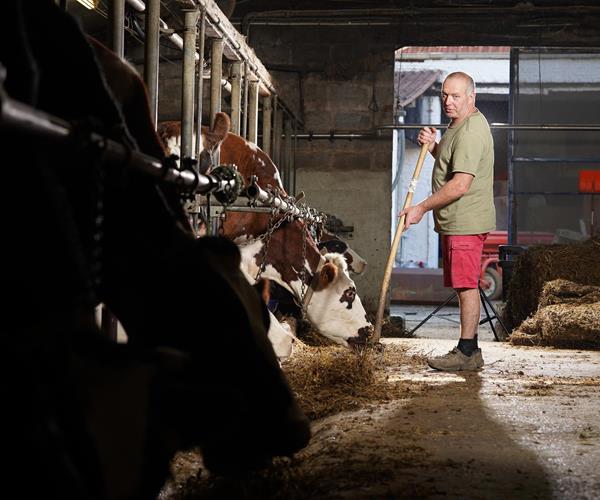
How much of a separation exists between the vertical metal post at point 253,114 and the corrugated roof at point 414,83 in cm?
1092

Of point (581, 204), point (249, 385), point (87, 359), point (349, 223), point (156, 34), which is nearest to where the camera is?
point (87, 359)

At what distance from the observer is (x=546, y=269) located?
8.25 m

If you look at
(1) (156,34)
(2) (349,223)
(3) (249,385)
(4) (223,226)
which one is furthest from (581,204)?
(3) (249,385)

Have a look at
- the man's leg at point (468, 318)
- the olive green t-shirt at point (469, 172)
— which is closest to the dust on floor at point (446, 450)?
the man's leg at point (468, 318)

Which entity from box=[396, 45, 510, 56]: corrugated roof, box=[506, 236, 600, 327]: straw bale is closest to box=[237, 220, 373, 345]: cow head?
box=[506, 236, 600, 327]: straw bale

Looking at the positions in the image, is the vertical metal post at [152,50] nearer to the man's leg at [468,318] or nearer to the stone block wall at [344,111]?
the man's leg at [468,318]

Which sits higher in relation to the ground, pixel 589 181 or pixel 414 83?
pixel 414 83

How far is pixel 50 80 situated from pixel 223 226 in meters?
4.60

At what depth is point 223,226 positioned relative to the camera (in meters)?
6.10

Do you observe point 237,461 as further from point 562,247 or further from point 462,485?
point 562,247

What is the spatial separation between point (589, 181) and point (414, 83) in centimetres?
800

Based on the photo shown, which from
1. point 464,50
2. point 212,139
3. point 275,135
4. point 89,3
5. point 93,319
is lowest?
point 93,319

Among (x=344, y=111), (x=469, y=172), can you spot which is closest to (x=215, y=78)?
(x=469, y=172)

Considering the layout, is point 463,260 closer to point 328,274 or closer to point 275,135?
point 328,274
